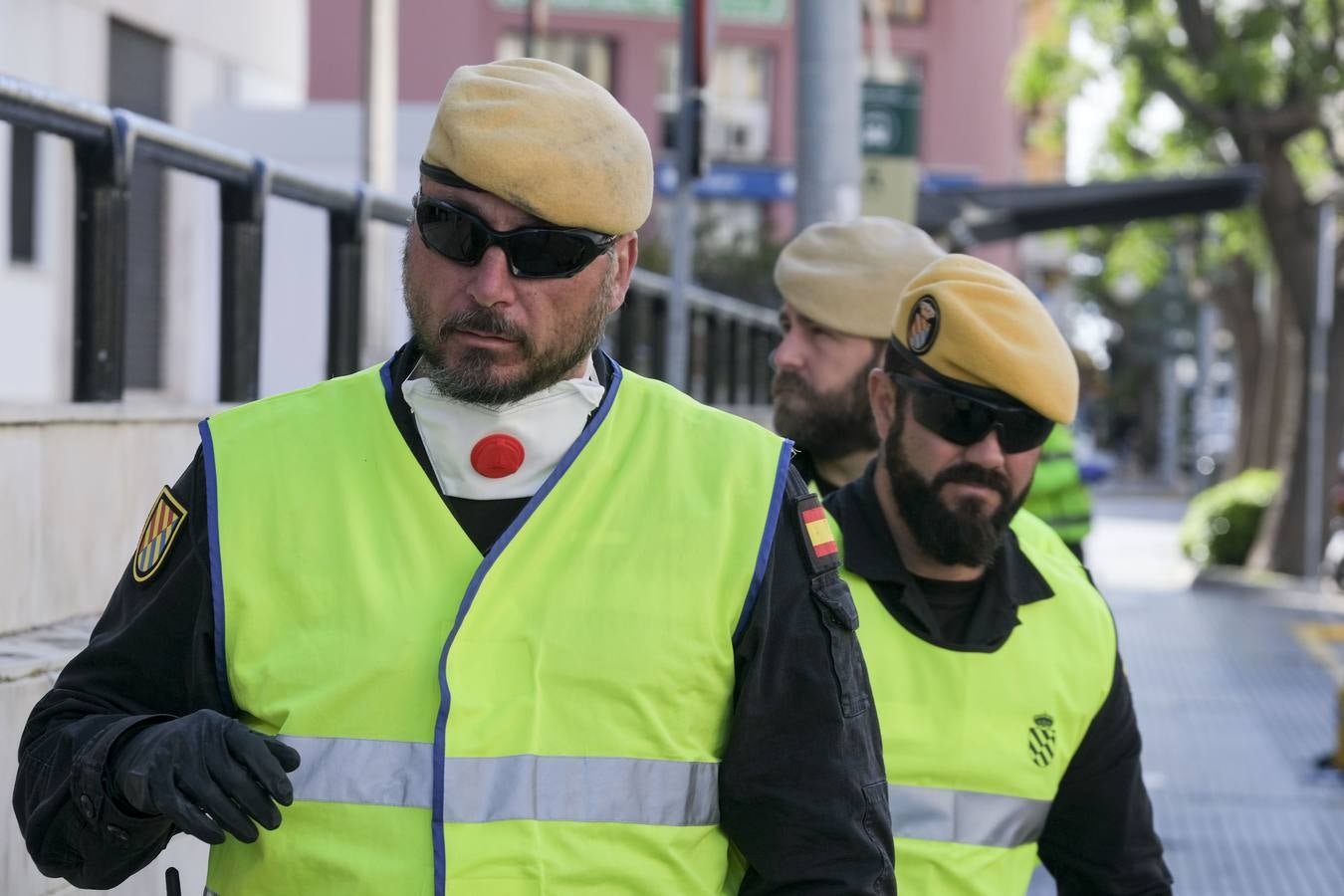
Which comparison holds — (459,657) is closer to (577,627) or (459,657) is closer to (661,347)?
(577,627)

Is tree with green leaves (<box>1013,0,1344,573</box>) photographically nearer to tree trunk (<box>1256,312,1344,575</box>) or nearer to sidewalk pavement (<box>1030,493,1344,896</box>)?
tree trunk (<box>1256,312,1344,575</box>)

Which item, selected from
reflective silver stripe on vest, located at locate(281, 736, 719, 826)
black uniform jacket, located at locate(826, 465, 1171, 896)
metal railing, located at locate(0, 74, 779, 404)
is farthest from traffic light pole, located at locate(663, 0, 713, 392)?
reflective silver stripe on vest, located at locate(281, 736, 719, 826)

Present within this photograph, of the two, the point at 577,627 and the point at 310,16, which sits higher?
the point at 310,16

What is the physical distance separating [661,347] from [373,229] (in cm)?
161

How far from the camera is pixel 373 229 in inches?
425

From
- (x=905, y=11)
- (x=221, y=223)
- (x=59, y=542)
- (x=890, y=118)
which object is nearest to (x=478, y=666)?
(x=59, y=542)

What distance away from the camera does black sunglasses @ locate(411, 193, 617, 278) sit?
2506mm

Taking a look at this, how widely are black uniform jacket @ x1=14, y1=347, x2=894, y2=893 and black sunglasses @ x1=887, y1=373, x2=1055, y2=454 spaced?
1139 millimetres

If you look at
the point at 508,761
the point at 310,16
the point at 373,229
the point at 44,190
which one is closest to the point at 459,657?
the point at 508,761

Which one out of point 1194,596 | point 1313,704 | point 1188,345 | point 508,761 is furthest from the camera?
point 1188,345

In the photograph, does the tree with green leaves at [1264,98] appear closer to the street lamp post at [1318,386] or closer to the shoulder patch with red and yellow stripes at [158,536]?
the street lamp post at [1318,386]

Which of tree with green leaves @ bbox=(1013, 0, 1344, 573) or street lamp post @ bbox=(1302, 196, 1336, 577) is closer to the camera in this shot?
street lamp post @ bbox=(1302, 196, 1336, 577)

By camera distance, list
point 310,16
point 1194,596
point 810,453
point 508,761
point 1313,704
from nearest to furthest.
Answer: point 508,761 < point 810,453 < point 1313,704 < point 1194,596 < point 310,16

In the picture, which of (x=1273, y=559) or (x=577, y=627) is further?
(x=1273, y=559)
